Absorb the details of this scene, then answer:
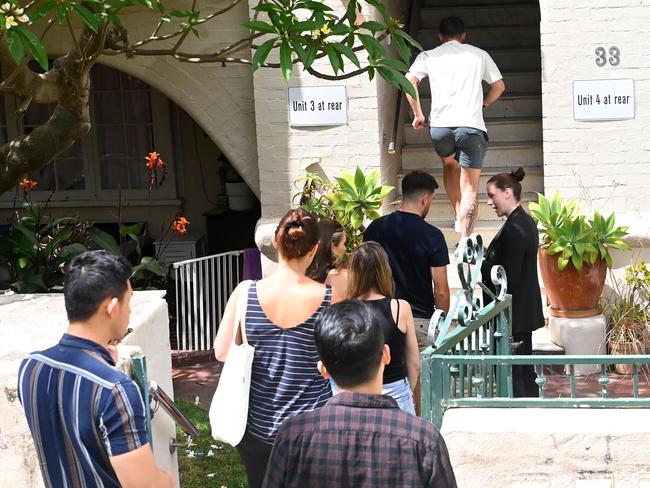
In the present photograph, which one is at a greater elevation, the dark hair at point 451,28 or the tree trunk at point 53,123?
the dark hair at point 451,28

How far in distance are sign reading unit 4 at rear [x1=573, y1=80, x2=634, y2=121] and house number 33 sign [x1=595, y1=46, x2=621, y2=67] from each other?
14 cm

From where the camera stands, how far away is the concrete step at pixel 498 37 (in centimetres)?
1094

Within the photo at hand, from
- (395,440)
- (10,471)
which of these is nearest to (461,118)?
(10,471)

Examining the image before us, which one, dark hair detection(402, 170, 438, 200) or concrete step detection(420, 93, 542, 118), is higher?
concrete step detection(420, 93, 542, 118)

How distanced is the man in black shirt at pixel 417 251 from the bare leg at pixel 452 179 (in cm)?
235

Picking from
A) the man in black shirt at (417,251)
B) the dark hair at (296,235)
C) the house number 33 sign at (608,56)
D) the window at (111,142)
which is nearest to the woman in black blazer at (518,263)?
the man in black shirt at (417,251)

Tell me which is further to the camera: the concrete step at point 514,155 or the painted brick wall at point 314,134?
the concrete step at point 514,155

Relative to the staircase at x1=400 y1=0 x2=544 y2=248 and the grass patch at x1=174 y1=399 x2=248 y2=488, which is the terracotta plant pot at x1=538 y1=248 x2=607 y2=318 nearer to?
the staircase at x1=400 y1=0 x2=544 y2=248

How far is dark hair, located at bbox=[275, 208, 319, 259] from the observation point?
15.4 ft

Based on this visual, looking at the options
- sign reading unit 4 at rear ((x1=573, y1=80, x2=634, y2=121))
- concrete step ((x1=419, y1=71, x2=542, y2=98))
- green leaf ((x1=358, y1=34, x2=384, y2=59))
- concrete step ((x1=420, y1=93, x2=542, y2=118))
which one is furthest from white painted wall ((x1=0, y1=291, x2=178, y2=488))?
concrete step ((x1=419, y1=71, x2=542, y2=98))

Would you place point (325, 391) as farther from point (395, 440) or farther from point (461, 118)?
point (461, 118)

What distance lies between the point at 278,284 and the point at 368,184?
3259mm

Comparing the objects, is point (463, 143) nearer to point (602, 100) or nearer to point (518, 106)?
point (602, 100)

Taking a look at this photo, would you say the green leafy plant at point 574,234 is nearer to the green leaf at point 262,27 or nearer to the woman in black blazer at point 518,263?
the woman in black blazer at point 518,263
